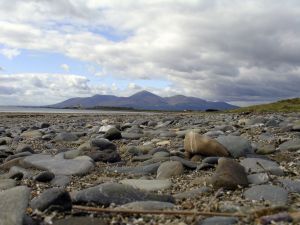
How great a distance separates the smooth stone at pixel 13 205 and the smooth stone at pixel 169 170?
7.65 ft

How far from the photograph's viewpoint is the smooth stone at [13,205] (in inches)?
149

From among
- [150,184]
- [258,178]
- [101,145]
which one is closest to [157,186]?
[150,184]

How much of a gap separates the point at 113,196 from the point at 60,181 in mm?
1730

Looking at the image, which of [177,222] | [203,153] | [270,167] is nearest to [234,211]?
[177,222]

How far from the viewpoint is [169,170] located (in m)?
6.32

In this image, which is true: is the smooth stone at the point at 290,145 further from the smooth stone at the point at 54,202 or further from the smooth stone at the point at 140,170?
the smooth stone at the point at 54,202

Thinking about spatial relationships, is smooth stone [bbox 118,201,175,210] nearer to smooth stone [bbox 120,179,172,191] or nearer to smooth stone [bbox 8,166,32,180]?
smooth stone [bbox 120,179,172,191]

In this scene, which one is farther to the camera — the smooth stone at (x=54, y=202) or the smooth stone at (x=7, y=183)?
the smooth stone at (x=7, y=183)

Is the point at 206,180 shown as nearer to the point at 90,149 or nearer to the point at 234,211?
the point at 234,211

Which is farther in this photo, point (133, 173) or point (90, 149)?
point (90, 149)

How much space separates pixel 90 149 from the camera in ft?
29.1

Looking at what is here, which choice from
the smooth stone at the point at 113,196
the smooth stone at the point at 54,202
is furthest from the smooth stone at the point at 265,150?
the smooth stone at the point at 54,202

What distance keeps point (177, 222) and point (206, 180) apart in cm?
175

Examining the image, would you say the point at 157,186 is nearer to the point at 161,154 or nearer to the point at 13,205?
the point at 13,205
